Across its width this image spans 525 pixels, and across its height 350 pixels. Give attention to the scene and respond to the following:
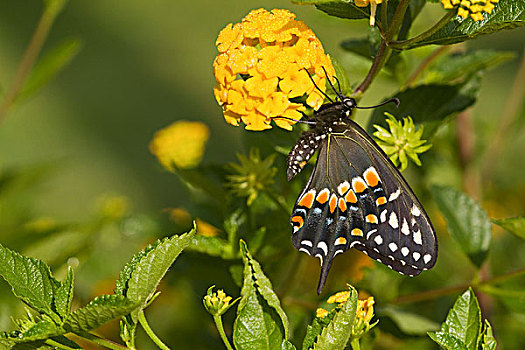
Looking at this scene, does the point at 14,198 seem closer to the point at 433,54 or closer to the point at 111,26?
the point at 433,54

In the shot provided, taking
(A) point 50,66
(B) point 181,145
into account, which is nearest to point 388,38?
(B) point 181,145

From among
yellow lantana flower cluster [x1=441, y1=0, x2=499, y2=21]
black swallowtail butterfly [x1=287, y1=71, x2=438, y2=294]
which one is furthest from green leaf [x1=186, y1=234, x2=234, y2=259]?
yellow lantana flower cluster [x1=441, y1=0, x2=499, y2=21]

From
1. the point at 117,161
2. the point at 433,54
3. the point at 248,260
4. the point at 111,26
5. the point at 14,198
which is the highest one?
the point at 433,54

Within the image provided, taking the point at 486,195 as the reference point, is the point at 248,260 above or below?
above

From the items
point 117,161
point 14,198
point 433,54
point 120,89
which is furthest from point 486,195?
point 120,89

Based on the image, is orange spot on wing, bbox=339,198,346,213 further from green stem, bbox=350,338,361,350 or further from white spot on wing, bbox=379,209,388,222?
green stem, bbox=350,338,361,350

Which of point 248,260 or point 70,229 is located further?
point 70,229
